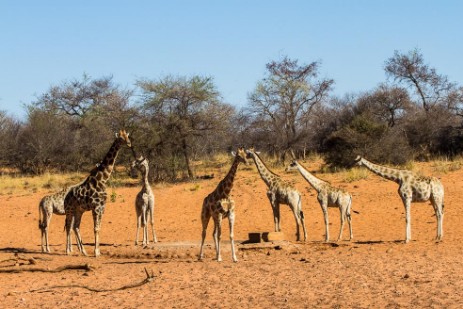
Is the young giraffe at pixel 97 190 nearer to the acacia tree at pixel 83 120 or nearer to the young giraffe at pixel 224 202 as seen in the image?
the young giraffe at pixel 224 202

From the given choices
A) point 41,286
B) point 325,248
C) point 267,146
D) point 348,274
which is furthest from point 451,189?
point 267,146

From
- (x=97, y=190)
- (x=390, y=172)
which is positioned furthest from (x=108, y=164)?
(x=390, y=172)

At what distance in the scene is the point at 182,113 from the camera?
33.0 meters

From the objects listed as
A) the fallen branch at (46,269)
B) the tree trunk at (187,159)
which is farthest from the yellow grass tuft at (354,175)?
the fallen branch at (46,269)

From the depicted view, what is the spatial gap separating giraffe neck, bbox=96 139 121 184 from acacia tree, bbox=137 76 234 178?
52.8 feet

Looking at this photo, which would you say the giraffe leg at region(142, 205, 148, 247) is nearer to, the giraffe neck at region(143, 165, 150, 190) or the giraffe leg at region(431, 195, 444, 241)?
the giraffe neck at region(143, 165, 150, 190)

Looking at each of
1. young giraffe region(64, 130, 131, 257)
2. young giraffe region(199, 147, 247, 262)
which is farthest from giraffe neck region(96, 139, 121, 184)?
young giraffe region(199, 147, 247, 262)

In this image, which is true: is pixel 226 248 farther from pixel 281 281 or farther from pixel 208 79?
pixel 208 79

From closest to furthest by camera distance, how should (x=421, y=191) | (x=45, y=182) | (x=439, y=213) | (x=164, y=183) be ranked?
(x=421, y=191) → (x=439, y=213) → (x=164, y=183) → (x=45, y=182)

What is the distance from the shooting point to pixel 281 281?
38.6ft

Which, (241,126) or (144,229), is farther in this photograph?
(241,126)

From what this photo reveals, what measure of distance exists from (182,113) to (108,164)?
679 inches

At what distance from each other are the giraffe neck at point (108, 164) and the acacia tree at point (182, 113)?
1609 centimetres

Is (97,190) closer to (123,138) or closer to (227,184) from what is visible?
(123,138)
